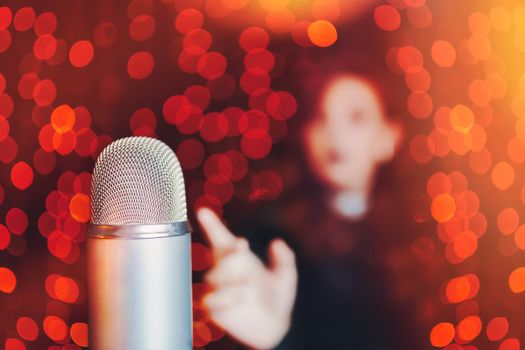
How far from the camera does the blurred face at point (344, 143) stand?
4.63 ft

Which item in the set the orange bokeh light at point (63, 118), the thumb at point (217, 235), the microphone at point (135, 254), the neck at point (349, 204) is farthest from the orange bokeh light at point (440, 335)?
the orange bokeh light at point (63, 118)

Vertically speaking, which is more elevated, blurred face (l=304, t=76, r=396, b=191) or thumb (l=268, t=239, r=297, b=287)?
blurred face (l=304, t=76, r=396, b=191)

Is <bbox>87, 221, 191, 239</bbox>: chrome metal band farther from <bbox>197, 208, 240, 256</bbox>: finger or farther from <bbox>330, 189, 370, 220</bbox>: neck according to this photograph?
<bbox>330, 189, 370, 220</bbox>: neck

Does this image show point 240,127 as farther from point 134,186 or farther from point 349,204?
point 134,186

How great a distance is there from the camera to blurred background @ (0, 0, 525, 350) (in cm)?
141

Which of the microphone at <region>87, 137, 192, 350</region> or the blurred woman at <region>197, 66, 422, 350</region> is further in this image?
the blurred woman at <region>197, 66, 422, 350</region>

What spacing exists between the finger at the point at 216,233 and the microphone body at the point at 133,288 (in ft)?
1.44

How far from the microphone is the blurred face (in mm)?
517

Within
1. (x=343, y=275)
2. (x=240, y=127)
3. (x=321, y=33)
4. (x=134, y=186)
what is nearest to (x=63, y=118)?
(x=240, y=127)

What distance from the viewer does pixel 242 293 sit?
4.63ft

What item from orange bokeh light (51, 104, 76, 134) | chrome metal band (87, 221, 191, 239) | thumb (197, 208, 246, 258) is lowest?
thumb (197, 208, 246, 258)

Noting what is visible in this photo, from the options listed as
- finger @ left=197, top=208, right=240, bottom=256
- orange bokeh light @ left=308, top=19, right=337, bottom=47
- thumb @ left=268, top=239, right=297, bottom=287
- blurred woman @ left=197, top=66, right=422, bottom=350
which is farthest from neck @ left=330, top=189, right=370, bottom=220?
orange bokeh light @ left=308, top=19, right=337, bottom=47

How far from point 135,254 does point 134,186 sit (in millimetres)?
113

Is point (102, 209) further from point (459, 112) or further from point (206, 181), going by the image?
point (459, 112)
